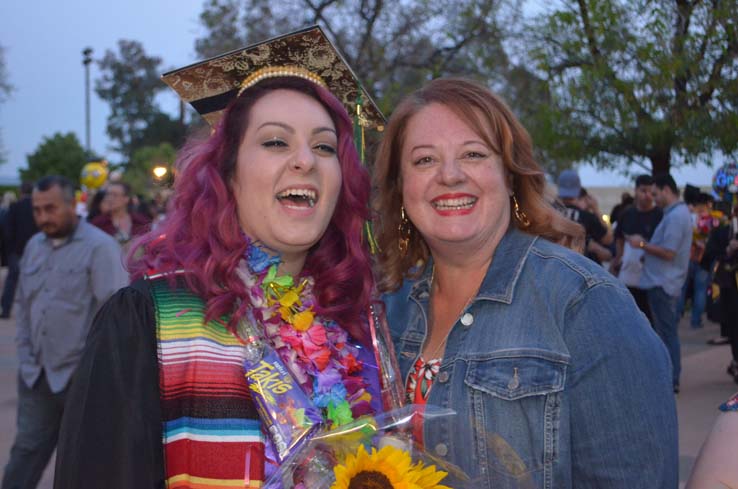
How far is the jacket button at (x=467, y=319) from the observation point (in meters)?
2.29

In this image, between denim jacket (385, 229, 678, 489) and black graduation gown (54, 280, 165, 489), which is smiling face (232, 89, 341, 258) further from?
denim jacket (385, 229, 678, 489)

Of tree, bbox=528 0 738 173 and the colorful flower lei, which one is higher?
tree, bbox=528 0 738 173

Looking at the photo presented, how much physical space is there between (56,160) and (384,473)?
4636 cm

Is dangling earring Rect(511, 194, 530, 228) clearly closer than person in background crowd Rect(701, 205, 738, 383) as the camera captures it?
Yes

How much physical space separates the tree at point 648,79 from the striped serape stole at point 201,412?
26.4 feet

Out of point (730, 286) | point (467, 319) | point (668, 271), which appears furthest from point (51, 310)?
point (730, 286)

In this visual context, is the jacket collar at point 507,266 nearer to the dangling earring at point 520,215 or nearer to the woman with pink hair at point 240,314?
the dangling earring at point 520,215

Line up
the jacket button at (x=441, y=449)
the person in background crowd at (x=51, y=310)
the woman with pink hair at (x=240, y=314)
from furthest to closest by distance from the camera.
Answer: the person in background crowd at (x=51, y=310)
the woman with pink hair at (x=240, y=314)
the jacket button at (x=441, y=449)

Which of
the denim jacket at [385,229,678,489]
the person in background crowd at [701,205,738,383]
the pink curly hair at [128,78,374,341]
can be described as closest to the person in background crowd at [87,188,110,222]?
the pink curly hair at [128,78,374,341]

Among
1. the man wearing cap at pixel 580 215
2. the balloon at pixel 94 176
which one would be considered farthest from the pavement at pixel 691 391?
the balloon at pixel 94 176

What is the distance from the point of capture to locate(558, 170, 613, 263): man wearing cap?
23.4ft

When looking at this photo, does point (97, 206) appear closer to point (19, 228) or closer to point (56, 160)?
point (19, 228)

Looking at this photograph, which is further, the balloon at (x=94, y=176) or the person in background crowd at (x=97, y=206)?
the balloon at (x=94, y=176)

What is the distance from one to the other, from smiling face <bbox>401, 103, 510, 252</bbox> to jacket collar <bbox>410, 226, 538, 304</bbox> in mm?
55
